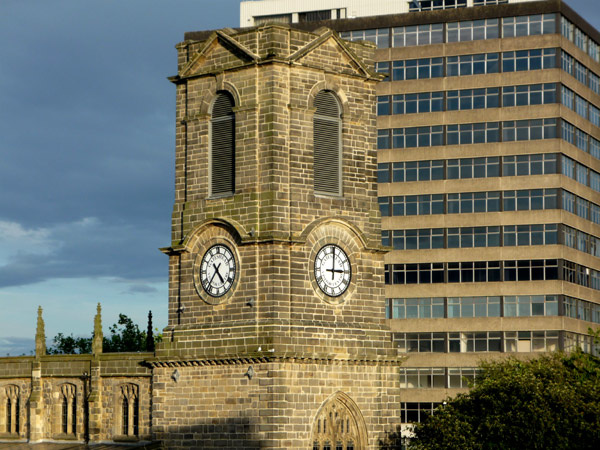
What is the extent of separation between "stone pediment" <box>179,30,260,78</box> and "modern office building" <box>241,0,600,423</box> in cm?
6384

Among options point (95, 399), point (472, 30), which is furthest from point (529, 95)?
point (95, 399)

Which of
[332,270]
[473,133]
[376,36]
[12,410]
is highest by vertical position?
[376,36]

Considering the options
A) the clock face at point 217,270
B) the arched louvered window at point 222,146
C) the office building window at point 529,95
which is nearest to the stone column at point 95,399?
the clock face at point 217,270

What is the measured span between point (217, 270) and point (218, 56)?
10.6 meters

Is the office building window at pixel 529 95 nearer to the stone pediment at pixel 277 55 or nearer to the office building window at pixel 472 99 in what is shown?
the office building window at pixel 472 99

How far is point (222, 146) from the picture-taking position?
207ft

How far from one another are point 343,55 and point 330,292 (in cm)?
1186

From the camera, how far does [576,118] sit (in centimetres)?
12644

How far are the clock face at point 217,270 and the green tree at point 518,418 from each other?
1120 cm

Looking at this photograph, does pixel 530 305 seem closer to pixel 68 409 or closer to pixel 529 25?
pixel 529 25

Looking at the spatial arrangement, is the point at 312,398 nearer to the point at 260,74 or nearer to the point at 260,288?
the point at 260,288

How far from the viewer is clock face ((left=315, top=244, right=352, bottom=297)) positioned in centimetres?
6150

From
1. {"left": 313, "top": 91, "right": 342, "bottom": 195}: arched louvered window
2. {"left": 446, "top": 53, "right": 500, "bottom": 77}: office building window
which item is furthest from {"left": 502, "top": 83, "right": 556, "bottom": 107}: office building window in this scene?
{"left": 313, "top": 91, "right": 342, "bottom": 195}: arched louvered window

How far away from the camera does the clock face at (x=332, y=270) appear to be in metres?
61.5
